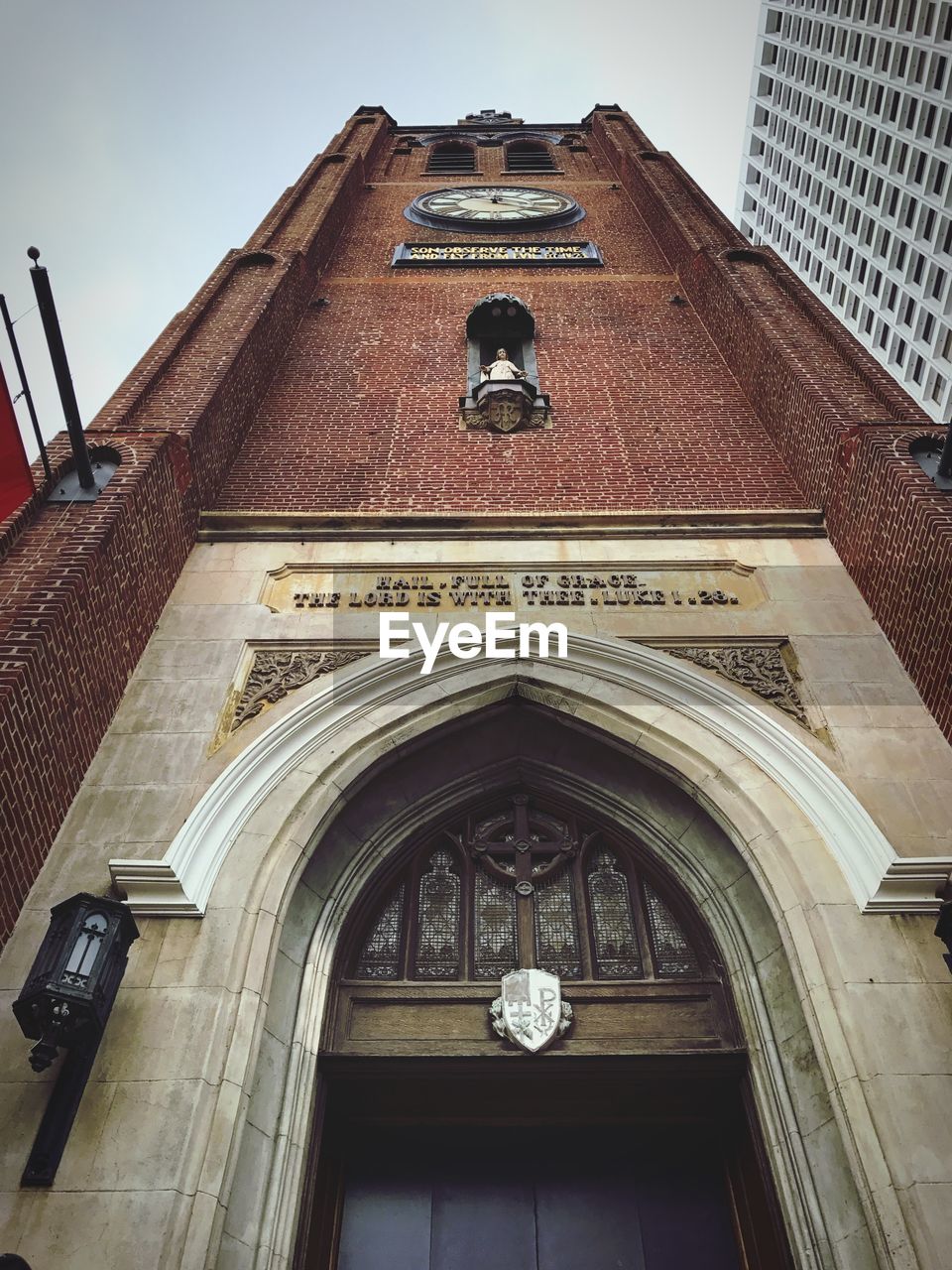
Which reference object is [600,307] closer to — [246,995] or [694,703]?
[694,703]

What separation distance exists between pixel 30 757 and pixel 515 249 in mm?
12546

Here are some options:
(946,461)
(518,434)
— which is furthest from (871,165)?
(946,461)

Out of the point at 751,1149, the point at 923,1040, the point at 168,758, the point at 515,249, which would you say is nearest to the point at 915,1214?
the point at 923,1040

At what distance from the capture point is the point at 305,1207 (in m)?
5.09

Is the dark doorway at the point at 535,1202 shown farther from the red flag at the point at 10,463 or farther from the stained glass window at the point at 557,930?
the red flag at the point at 10,463

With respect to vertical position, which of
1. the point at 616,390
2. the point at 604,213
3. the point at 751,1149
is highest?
the point at 604,213

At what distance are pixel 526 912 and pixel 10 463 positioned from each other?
4.83 meters

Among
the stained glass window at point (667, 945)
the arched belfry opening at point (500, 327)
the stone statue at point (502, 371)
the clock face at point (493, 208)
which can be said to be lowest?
the stained glass window at point (667, 945)

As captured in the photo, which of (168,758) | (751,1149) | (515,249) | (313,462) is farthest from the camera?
(515,249)

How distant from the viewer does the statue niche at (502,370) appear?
1033 centimetres

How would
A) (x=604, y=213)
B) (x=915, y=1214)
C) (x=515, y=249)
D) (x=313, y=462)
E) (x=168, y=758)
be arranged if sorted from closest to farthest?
(x=915, y=1214) < (x=168, y=758) < (x=313, y=462) < (x=515, y=249) < (x=604, y=213)

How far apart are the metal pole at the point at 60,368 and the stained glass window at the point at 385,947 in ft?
13.3

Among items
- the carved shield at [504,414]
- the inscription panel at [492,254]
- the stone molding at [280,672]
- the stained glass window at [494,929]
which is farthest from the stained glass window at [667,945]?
the inscription panel at [492,254]

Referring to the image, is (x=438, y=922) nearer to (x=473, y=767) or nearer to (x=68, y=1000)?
(x=473, y=767)
